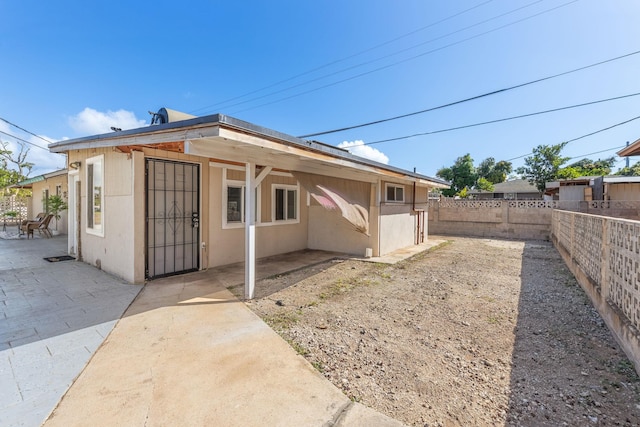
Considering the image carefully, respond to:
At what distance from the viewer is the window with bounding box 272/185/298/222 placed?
8109mm

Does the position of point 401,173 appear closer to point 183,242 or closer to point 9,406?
point 183,242

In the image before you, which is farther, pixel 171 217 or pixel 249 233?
pixel 171 217

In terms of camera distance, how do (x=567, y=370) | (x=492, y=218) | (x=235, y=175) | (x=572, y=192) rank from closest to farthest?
(x=567, y=370) → (x=235, y=175) → (x=572, y=192) → (x=492, y=218)

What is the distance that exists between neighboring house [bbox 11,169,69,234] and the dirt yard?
40.2 ft

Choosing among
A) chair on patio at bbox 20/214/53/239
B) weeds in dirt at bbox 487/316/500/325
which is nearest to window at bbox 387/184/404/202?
weeds in dirt at bbox 487/316/500/325

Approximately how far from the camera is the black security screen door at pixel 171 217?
545 cm

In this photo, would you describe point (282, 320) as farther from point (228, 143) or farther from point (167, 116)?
point (167, 116)

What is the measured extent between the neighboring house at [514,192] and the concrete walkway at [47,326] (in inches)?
1233

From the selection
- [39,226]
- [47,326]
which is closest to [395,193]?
[47,326]

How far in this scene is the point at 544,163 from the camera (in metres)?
24.3

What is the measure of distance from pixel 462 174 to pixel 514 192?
17.4ft

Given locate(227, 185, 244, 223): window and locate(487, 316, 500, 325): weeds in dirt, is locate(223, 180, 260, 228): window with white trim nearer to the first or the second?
locate(227, 185, 244, 223): window

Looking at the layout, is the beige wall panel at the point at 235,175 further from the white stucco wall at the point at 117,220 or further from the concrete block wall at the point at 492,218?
the concrete block wall at the point at 492,218

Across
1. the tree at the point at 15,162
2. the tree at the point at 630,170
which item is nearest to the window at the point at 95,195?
the tree at the point at 15,162
